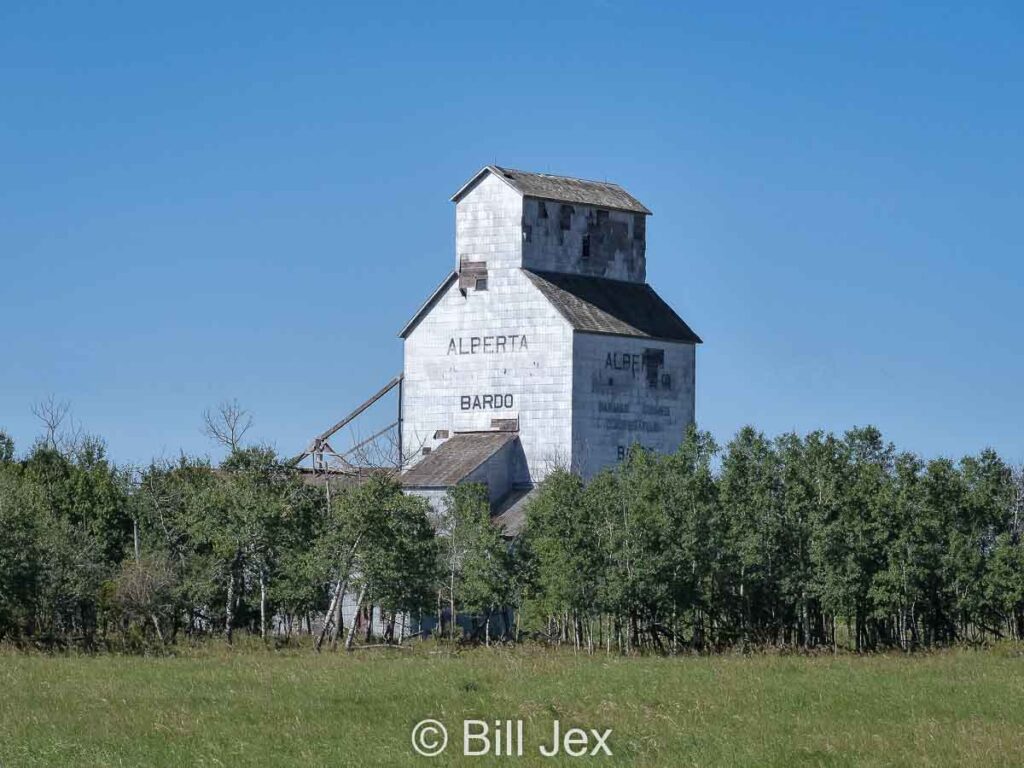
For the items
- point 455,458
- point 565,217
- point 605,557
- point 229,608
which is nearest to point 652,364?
point 565,217

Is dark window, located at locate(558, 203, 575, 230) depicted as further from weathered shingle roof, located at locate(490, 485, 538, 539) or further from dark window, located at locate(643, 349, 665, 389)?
weathered shingle roof, located at locate(490, 485, 538, 539)

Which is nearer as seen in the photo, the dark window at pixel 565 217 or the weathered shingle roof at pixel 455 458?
the weathered shingle roof at pixel 455 458

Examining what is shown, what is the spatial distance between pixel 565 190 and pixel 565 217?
1694 millimetres

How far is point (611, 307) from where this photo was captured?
7981 cm

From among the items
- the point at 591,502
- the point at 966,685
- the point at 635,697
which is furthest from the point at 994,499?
the point at 635,697

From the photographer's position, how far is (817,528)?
5875cm

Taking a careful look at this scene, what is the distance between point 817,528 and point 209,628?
22186 millimetres

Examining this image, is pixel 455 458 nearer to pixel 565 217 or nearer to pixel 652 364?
pixel 652 364

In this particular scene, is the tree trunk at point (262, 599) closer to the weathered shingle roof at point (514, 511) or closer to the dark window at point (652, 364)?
the weathered shingle roof at point (514, 511)

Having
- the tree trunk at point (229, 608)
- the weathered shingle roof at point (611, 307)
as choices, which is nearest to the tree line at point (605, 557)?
the tree trunk at point (229, 608)

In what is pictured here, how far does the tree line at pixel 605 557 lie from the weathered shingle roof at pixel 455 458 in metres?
5.81

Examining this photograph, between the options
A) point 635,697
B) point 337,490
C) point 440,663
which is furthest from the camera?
point 337,490

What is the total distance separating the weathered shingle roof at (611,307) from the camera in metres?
77.8

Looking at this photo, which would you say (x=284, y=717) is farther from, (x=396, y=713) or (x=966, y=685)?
(x=966, y=685)
